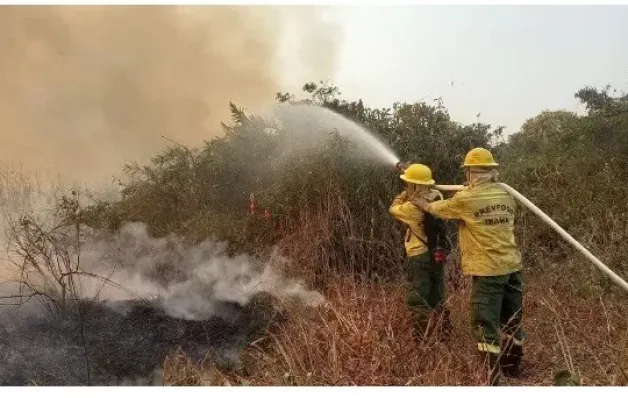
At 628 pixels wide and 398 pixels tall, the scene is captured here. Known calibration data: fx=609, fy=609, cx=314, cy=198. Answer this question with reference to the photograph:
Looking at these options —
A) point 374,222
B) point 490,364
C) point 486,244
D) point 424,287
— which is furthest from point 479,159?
point 374,222

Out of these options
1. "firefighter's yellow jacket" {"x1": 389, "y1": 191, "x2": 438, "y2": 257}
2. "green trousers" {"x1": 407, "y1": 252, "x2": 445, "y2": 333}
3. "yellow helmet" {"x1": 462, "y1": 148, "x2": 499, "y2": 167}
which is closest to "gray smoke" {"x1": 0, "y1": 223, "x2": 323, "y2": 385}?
"green trousers" {"x1": 407, "y1": 252, "x2": 445, "y2": 333}

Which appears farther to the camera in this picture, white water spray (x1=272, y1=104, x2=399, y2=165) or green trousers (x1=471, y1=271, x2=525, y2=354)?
white water spray (x1=272, y1=104, x2=399, y2=165)

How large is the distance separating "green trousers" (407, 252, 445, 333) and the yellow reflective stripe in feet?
2.61

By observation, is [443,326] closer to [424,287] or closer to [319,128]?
[424,287]

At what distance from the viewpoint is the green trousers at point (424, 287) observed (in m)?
5.52

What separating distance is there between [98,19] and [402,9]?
9.49ft

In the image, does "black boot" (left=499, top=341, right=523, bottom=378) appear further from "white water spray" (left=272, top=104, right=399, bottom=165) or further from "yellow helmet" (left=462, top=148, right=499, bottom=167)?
"white water spray" (left=272, top=104, right=399, bottom=165)

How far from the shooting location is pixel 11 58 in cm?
567

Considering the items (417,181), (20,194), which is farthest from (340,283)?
(20,194)

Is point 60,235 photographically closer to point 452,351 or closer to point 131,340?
point 131,340

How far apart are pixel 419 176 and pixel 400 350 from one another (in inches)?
62.4

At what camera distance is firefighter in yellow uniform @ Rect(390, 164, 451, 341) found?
5512mm

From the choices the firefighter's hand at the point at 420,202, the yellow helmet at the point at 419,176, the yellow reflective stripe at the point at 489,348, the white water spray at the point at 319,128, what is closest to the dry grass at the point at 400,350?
the yellow reflective stripe at the point at 489,348

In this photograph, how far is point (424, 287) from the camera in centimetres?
557
